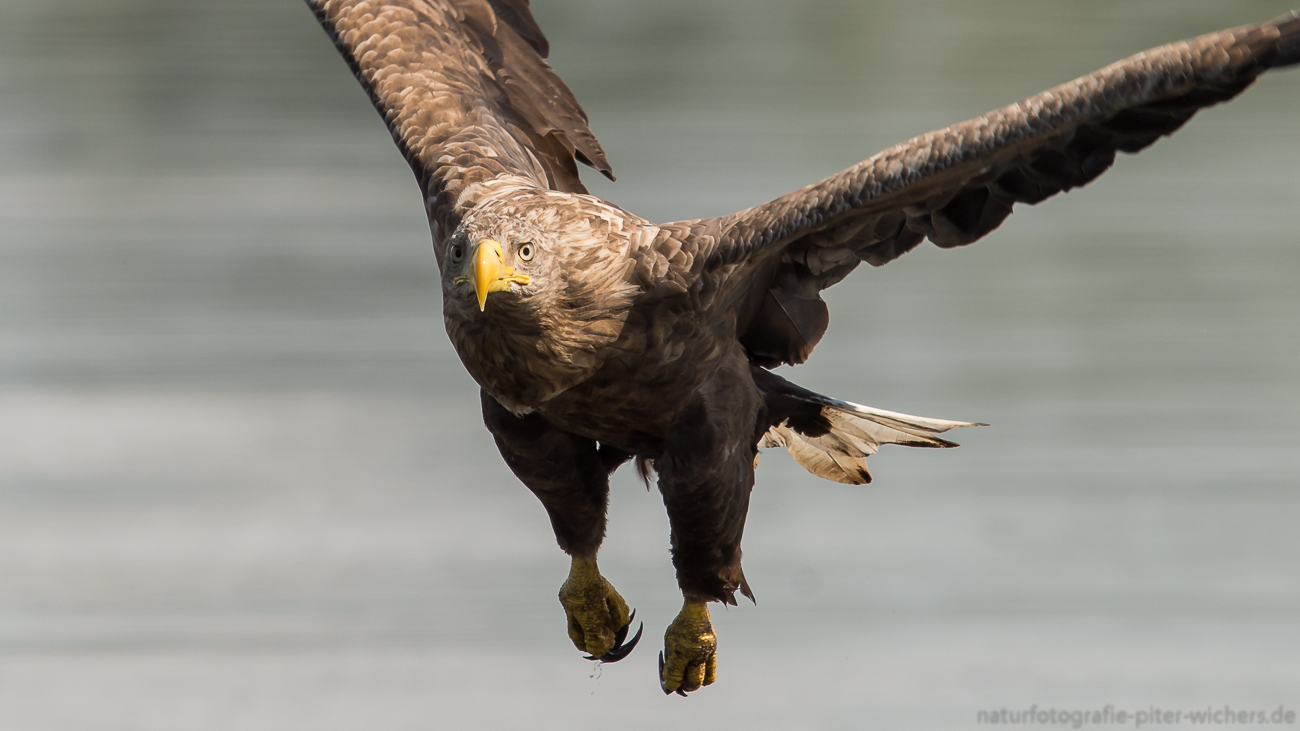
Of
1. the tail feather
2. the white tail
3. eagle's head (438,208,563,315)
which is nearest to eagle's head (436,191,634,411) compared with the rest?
eagle's head (438,208,563,315)

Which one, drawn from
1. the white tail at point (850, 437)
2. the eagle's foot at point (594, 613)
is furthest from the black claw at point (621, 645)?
the white tail at point (850, 437)

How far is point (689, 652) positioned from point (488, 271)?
1.37 metres

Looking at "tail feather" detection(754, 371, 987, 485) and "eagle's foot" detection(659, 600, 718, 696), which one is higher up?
"tail feather" detection(754, 371, 987, 485)

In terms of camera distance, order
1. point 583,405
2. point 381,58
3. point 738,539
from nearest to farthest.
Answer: point 583,405
point 738,539
point 381,58

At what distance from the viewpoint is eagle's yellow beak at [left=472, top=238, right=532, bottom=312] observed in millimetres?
2922

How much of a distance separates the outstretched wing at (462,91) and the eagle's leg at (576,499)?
509 millimetres

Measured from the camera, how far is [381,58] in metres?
3.96

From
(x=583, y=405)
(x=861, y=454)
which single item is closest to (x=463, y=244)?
(x=583, y=405)

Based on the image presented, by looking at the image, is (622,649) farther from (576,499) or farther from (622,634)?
(576,499)

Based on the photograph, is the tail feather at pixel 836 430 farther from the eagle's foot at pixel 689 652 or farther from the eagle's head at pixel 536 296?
the eagle's head at pixel 536 296

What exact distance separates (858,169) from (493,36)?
1.41 meters

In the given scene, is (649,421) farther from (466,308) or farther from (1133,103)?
(1133,103)

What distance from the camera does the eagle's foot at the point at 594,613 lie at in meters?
3.98

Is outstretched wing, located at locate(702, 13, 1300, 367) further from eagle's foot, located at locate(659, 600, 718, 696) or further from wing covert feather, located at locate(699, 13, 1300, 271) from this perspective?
eagle's foot, located at locate(659, 600, 718, 696)
